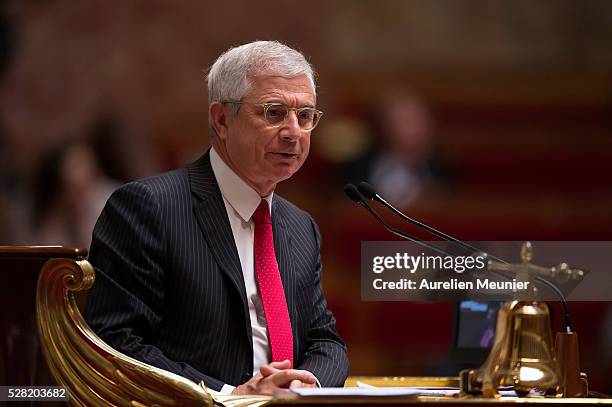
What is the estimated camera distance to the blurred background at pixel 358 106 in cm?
602

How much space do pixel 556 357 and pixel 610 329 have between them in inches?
53.6

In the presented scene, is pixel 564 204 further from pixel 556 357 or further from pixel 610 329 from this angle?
pixel 556 357

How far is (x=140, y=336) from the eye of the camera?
222 centimetres

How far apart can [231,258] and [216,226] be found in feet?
0.28

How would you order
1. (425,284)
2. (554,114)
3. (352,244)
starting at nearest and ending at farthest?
(425,284), (352,244), (554,114)

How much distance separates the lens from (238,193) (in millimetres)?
2498

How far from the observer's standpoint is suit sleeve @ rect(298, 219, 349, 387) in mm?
2422

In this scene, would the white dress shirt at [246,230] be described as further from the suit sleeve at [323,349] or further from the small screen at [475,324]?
the small screen at [475,324]

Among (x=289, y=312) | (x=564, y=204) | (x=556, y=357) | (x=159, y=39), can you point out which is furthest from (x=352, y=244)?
(x=556, y=357)

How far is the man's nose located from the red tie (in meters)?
0.21

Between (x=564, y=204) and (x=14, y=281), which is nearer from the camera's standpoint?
(x=14, y=281)

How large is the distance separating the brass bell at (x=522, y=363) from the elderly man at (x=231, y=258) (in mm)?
370

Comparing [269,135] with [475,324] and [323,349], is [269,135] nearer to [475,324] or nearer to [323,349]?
[323,349]

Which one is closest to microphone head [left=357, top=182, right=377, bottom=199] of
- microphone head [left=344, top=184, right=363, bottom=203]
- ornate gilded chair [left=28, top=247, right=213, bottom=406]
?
microphone head [left=344, top=184, right=363, bottom=203]
